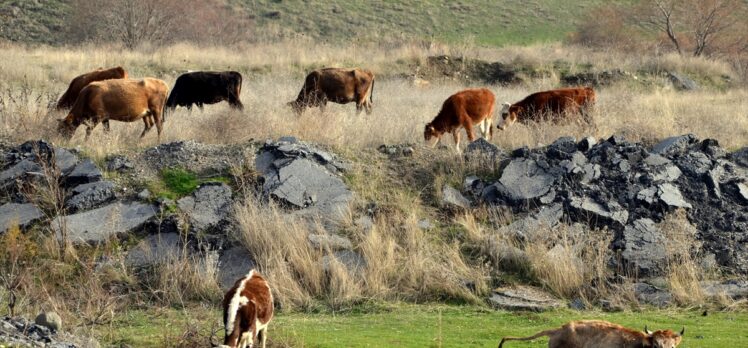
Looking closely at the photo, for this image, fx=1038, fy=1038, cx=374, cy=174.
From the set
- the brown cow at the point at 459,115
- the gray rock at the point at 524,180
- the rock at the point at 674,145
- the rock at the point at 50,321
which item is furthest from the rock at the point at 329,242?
the rock at the point at 674,145

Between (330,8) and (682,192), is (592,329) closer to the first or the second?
(682,192)

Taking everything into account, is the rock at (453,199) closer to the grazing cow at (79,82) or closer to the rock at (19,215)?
the rock at (19,215)

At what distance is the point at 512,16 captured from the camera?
6581 centimetres

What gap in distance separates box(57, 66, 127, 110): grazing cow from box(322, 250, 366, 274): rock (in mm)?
9412

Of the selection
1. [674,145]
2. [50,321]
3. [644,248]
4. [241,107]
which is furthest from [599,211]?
[241,107]

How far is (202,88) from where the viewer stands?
28.4m

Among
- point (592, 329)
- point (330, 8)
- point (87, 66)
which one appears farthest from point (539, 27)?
point (592, 329)

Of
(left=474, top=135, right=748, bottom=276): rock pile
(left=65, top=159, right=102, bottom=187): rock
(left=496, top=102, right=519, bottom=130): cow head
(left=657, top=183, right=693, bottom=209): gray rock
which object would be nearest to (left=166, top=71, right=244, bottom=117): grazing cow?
(left=496, top=102, right=519, bottom=130): cow head

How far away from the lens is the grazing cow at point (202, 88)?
28281 mm

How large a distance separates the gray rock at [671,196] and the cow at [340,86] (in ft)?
35.4

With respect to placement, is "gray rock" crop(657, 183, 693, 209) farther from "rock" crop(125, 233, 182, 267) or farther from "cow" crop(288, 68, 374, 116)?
"cow" crop(288, 68, 374, 116)

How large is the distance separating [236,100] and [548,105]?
27.8 feet

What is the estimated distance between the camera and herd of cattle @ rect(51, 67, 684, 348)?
1110 cm

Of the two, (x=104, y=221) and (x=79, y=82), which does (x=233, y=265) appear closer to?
(x=104, y=221)
